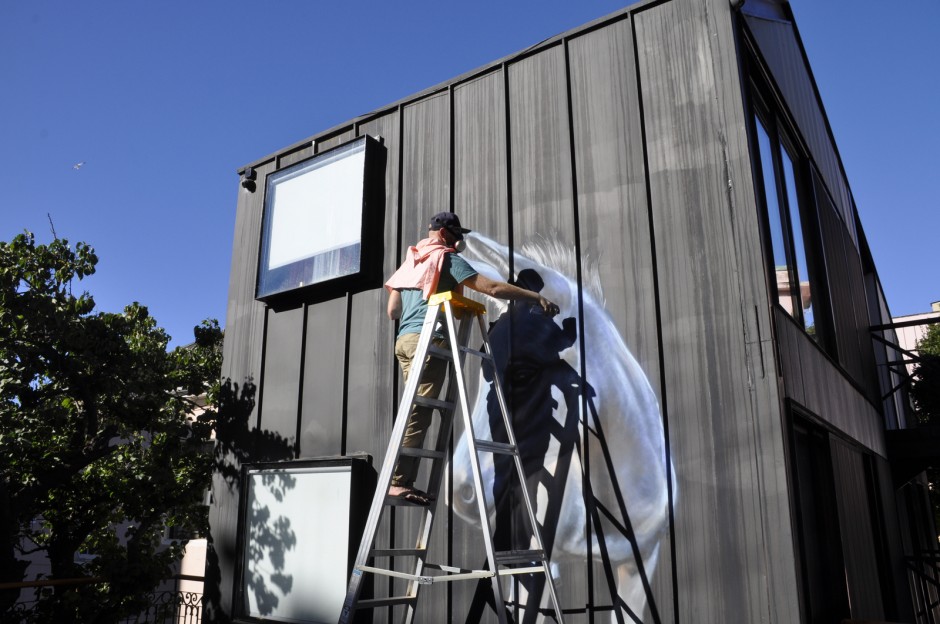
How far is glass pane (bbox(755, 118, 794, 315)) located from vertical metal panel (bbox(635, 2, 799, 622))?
850mm

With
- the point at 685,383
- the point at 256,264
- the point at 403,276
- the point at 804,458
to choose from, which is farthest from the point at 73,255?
the point at 804,458

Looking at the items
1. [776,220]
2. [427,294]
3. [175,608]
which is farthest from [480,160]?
[175,608]

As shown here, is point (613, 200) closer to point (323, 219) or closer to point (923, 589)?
point (323, 219)

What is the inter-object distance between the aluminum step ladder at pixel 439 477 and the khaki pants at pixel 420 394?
115mm

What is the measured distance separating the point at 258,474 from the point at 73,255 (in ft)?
15.0

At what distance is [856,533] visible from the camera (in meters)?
6.12

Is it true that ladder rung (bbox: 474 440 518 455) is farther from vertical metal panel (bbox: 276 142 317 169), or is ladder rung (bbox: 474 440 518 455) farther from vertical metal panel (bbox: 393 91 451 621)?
vertical metal panel (bbox: 276 142 317 169)

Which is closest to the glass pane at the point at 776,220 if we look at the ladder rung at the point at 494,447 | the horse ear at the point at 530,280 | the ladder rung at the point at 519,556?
the horse ear at the point at 530,280

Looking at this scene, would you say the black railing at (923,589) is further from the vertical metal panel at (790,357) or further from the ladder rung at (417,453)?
the ladder rung at (417,453)

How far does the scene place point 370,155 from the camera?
21.5 ft

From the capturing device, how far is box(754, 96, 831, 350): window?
5.32m

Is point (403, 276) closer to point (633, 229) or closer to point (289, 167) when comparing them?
point (633, 229)

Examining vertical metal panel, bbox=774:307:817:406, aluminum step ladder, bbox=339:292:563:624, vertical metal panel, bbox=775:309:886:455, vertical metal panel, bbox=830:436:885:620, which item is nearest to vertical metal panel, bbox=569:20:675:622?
aluminum step ladder, bbox=339:292:563:624

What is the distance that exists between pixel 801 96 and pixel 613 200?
3989mm
